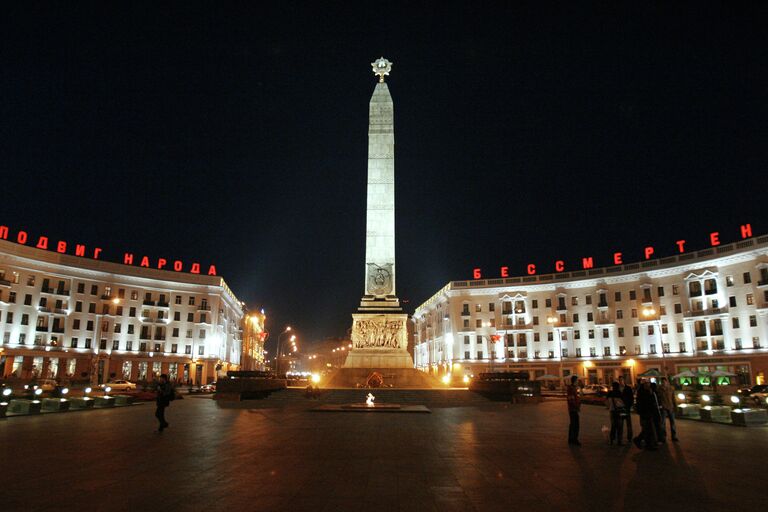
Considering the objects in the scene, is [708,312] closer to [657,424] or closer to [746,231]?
[746,231]

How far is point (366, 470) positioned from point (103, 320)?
7234 cm

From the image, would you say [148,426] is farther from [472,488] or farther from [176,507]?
[472,488]

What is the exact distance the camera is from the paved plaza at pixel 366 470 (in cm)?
720

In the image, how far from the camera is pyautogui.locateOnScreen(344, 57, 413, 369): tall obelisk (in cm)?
3906

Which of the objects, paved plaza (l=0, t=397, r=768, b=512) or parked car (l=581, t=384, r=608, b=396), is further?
parked car (l=581, t=384, r=608, b=396)

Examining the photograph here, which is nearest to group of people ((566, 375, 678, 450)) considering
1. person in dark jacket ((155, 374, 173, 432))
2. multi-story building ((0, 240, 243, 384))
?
person in dark jacket ((155, 374, 173, 432))

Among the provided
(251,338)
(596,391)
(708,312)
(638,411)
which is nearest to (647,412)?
(638,411)

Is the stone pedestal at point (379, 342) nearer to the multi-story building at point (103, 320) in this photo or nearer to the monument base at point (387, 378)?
the monument base at point (387, 378)

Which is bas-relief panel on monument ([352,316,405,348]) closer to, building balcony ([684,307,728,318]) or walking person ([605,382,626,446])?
walking person ([605,382,626,446])

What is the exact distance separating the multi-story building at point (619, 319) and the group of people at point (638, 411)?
143ft

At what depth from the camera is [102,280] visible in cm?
7181

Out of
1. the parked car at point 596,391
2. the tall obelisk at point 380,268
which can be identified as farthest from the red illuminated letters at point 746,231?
the tall obelisk at point 380,268

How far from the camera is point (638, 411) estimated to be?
41.0 ft

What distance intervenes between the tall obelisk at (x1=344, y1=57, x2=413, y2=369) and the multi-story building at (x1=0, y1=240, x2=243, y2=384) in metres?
29.0
